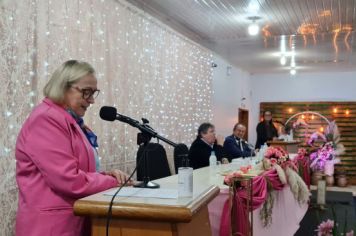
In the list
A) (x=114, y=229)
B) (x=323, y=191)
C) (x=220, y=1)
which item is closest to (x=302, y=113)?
(x=323, y=191)

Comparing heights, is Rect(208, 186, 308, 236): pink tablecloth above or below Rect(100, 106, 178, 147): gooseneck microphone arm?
below

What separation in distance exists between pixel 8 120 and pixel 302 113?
8.91 meters

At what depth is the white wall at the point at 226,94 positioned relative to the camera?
26.8 feet

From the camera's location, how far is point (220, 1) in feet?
15.3

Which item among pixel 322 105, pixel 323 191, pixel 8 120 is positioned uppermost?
pixel 322 105

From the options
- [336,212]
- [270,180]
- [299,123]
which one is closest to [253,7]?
[270,180]

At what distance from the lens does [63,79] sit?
Result: 170cm

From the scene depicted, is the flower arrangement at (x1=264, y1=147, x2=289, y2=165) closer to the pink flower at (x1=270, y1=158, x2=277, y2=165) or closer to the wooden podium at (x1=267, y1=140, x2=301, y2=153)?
the pink flower at (x1=270, y1=158, x2=277, y2=165)

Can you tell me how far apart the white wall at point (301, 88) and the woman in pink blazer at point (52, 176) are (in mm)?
9672

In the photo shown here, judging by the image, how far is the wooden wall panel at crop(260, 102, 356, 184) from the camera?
10.2 metres

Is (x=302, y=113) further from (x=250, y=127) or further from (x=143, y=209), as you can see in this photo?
(x=143, y=209)

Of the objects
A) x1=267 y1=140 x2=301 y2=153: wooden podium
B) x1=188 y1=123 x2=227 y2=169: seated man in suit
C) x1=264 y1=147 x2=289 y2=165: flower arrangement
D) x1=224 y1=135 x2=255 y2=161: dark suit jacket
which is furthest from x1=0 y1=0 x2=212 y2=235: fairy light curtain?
x1=264 y1=147 x2=289 y2=165: flower arrangement

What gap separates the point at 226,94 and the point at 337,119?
3.26m

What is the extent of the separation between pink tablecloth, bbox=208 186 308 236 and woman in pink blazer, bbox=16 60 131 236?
1224 mm
